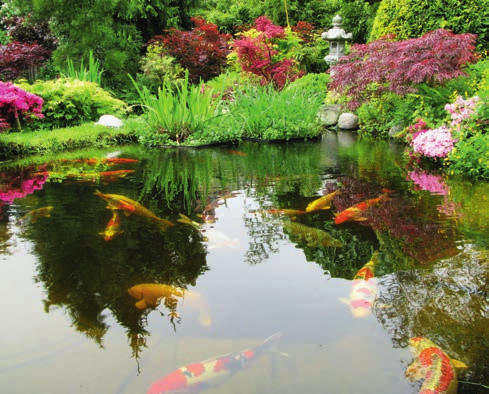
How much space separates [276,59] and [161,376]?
33.7 feet

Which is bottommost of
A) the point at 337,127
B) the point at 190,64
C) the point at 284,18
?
the point at 337,127

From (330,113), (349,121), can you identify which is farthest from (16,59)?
(349,121)

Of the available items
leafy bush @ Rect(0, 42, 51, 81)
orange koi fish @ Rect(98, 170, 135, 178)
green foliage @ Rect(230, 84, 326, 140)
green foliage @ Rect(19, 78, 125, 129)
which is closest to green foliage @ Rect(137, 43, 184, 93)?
green foliage @ Rect(19, 78, 125, 129)

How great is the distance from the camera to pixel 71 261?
2795mm

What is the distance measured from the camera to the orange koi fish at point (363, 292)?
2.22 metres

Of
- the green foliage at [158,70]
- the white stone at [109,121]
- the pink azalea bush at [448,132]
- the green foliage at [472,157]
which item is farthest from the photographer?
the green foliage at [158,70]

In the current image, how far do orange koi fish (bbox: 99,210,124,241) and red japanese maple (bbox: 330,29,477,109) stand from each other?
4740 mm

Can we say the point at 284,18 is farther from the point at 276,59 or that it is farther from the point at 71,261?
the point at 71,261

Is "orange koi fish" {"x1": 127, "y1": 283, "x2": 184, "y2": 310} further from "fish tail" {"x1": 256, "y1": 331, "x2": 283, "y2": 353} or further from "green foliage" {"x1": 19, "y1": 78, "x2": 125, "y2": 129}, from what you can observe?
"green foliage" {"x1": 19, "y1": 78, "x2": 125, "y2": 129}

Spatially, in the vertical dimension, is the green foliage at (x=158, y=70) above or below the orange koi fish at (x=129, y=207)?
above

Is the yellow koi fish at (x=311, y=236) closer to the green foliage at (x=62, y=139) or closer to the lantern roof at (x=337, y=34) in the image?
the green foliage at (x=62, y=139)

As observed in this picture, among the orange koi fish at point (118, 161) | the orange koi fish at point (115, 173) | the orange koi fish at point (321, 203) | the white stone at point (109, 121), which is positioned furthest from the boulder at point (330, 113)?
the orange koi fish at point (321, 203)

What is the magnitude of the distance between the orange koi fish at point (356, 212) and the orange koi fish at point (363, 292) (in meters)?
0.81

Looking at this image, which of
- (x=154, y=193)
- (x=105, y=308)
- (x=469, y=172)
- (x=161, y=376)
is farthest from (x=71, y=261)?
(x=469, y=172)
